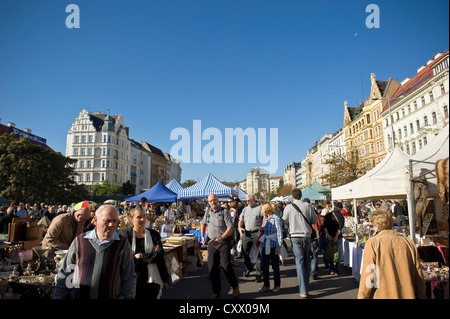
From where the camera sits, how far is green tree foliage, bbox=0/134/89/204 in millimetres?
Answer: 30141

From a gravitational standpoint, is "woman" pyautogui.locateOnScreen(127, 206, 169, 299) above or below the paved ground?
above

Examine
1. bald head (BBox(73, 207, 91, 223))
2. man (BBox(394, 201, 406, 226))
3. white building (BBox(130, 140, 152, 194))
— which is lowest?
man (BBox(394, 201, 406, 226))

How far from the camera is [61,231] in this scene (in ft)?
15.5

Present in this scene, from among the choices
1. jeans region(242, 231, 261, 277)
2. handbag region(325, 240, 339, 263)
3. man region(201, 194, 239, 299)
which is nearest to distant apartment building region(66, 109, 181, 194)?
jeans region(242, 231, 261, 277)

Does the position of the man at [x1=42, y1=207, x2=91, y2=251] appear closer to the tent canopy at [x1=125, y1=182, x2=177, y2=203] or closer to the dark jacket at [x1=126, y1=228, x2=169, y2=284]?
the dark jacket at [x1=126, y1=228, x2=169, y2=284]

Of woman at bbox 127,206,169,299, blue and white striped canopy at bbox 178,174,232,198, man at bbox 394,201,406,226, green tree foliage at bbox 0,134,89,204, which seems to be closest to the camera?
woman at bbox 127,206,169,299

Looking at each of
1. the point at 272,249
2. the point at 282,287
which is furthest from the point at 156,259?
the point at 282,287

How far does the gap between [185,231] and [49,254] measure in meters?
7.10

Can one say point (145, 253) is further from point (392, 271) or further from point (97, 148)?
point (97, 148)

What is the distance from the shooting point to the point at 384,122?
45.5m

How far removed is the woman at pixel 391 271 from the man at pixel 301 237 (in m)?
2.50

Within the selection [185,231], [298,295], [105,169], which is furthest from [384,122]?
[105,169]

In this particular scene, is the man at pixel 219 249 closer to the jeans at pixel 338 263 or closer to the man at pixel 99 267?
→ the man at pixel 99 267

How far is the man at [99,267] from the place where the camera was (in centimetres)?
221
